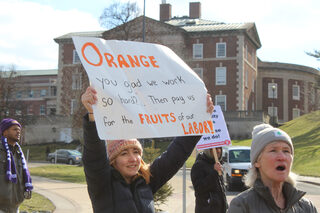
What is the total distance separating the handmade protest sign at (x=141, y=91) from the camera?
339 centimetres

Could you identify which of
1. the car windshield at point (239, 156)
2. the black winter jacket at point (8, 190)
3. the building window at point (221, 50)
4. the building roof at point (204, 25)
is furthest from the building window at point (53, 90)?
the black winter jacket at point (8, 190)

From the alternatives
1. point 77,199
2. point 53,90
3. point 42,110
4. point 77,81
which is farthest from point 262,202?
point 53,90

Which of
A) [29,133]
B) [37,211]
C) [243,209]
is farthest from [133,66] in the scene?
[29,133]

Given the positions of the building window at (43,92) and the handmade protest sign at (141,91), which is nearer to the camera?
the handmade protest sign at (141,91)

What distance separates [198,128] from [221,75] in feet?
177

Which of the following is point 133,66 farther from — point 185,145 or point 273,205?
point 273,205

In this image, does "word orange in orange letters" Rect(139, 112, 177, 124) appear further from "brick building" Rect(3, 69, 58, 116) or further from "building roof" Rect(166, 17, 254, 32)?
"brick building" Rect(3, 69, 58, 116)

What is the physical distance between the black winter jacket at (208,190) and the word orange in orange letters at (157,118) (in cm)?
276

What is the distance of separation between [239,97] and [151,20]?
47.6ft

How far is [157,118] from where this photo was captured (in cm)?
360

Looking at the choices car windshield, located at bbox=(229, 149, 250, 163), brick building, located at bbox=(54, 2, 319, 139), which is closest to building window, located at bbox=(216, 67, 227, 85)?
brick building, located at bbox=(54, 2, 319, 139)

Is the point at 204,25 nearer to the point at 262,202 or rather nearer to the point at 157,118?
the point at 157,118

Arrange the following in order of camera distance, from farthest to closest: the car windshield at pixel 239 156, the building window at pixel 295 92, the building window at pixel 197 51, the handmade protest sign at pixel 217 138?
the building window at pixel 295 92, the building window at pixel 197 51, the car windshield at pixel 239 156, the handmade protest sign at pixel 217 138

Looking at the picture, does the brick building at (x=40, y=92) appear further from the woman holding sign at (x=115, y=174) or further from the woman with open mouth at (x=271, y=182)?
the woman with open mouth at (x=271, y=182)
